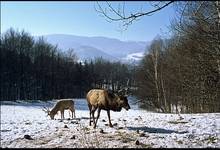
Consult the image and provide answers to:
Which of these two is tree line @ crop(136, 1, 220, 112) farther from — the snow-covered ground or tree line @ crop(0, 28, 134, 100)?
tree line @ crop(0, 28, 134, 100)

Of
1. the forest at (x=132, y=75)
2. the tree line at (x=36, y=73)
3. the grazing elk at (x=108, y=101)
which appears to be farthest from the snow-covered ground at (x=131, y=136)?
the tree line at (x=36, y=73)

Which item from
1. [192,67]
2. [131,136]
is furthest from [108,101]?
[192,67]

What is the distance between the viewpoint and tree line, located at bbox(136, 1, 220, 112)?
537 inches

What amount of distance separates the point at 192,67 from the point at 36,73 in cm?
6914

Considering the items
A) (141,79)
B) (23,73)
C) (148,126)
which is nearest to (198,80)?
(148,126)

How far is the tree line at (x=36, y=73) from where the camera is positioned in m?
86.4

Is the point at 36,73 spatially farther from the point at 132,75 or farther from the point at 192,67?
the point at 192,67

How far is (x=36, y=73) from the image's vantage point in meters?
95.0

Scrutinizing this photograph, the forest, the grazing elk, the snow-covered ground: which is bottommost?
the snow-covered ground

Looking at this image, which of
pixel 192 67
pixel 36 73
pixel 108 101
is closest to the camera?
pixel 108 101

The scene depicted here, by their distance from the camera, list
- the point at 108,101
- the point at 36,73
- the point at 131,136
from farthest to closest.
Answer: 1. the point at 36,73
2. the point at 108,101
3. the point at 131,136

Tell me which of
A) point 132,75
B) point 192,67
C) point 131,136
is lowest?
point 131,136

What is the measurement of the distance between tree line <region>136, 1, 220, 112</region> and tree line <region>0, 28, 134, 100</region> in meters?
21.8

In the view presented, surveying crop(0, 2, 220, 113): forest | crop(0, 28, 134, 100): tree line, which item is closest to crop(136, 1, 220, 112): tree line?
crop(0, 2, 220, 113): forest
